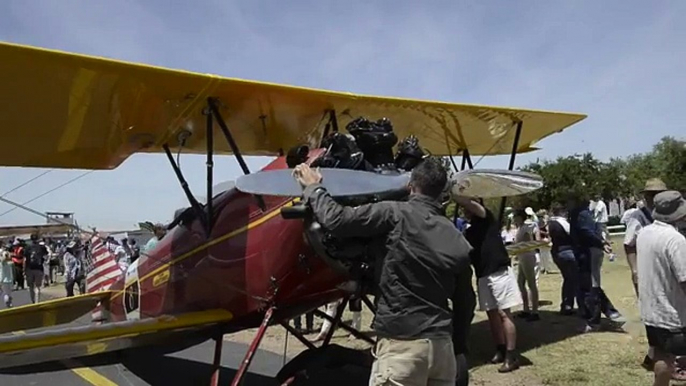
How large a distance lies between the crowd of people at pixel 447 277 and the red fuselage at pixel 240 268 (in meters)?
1.22

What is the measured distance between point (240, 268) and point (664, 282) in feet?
10.3

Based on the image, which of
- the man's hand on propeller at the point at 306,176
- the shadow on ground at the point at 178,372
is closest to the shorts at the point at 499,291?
the shadow on ground at the point at 178,372

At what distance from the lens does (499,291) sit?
20.4 feet

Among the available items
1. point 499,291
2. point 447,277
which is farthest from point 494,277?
point 447,277

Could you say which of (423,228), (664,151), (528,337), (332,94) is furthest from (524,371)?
(664,151)

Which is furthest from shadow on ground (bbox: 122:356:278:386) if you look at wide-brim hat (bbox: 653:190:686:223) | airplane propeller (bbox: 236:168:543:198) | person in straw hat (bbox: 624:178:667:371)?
wide-brim hat (bbox: 653:190:686:223)

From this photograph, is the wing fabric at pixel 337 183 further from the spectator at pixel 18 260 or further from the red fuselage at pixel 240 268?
the spectator at pixel 18 260

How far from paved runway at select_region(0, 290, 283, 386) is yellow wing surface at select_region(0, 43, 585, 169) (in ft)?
7.59

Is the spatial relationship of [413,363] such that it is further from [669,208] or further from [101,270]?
[101,270]

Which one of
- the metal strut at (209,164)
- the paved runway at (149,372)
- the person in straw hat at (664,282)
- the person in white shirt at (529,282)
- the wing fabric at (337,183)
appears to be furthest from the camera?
the person in white shirt at (529,282)

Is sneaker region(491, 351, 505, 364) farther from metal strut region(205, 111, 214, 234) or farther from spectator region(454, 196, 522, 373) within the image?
metal strut region(205, 111, 214, 234)

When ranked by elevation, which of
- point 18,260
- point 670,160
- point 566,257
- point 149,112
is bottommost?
point 566,257

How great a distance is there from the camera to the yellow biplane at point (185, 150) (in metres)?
4.47

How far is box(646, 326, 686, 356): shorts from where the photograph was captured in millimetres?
3990
